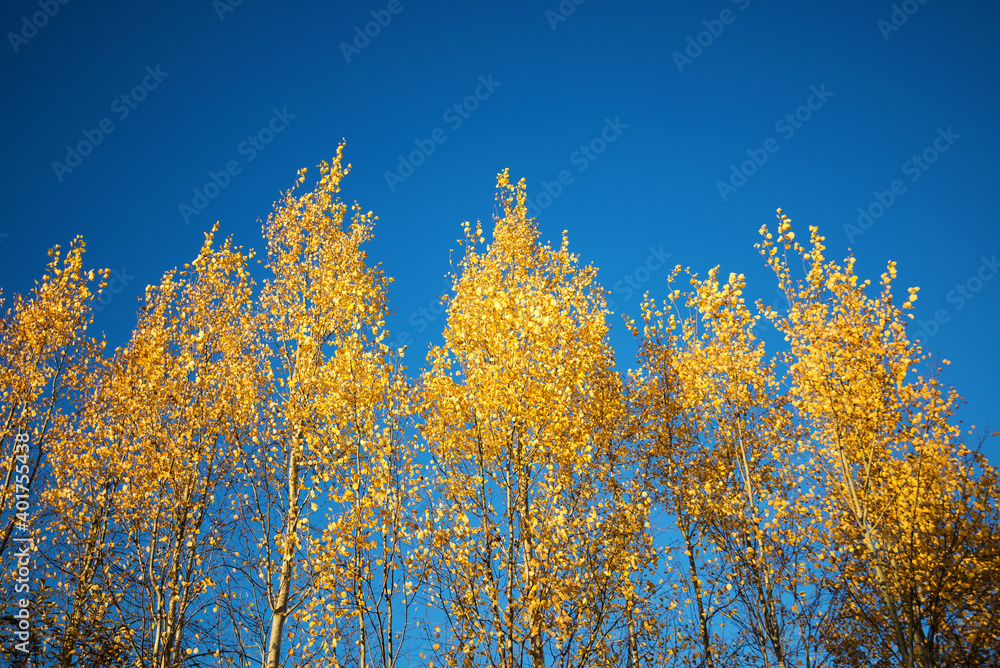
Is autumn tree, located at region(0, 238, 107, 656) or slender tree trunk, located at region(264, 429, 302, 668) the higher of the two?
autumn tree, located at region(0, 238, 107, 656)

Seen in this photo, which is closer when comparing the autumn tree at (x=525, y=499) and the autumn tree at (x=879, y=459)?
the autumn tree at (x=525, y=499)

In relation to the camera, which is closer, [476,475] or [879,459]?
[476,475]

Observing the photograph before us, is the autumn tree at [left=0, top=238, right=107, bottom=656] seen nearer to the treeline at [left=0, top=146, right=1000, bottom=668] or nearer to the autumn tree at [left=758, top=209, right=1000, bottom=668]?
the treeline at [left=0, top=146, right=1000, bottom=668]

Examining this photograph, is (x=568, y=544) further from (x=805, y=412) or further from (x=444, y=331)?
(x=805, y=412)

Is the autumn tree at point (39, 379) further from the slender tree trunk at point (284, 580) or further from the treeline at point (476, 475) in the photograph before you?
the slender tree trunk at point (284, 580)

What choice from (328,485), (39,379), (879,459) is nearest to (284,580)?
(328,485)

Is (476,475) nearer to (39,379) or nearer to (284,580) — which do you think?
(284,580)

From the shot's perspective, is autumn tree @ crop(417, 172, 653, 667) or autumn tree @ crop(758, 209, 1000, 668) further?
autumn tree @ crop(758, 209, 1000, 668)

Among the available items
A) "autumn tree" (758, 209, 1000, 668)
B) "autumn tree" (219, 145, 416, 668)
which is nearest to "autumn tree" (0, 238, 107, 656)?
"autumn tree" (219, 145, 416, 668)

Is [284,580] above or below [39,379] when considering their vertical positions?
below

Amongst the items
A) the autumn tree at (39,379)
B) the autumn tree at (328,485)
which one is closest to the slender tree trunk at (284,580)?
the autumn tree at (328,485)

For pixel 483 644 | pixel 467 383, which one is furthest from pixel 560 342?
pixel 483 644

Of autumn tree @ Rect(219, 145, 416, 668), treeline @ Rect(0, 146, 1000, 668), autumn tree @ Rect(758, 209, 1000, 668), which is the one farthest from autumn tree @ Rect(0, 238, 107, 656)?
autumn tree @ Rect(758, 209, 1000, 668)

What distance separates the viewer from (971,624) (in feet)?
43.1
